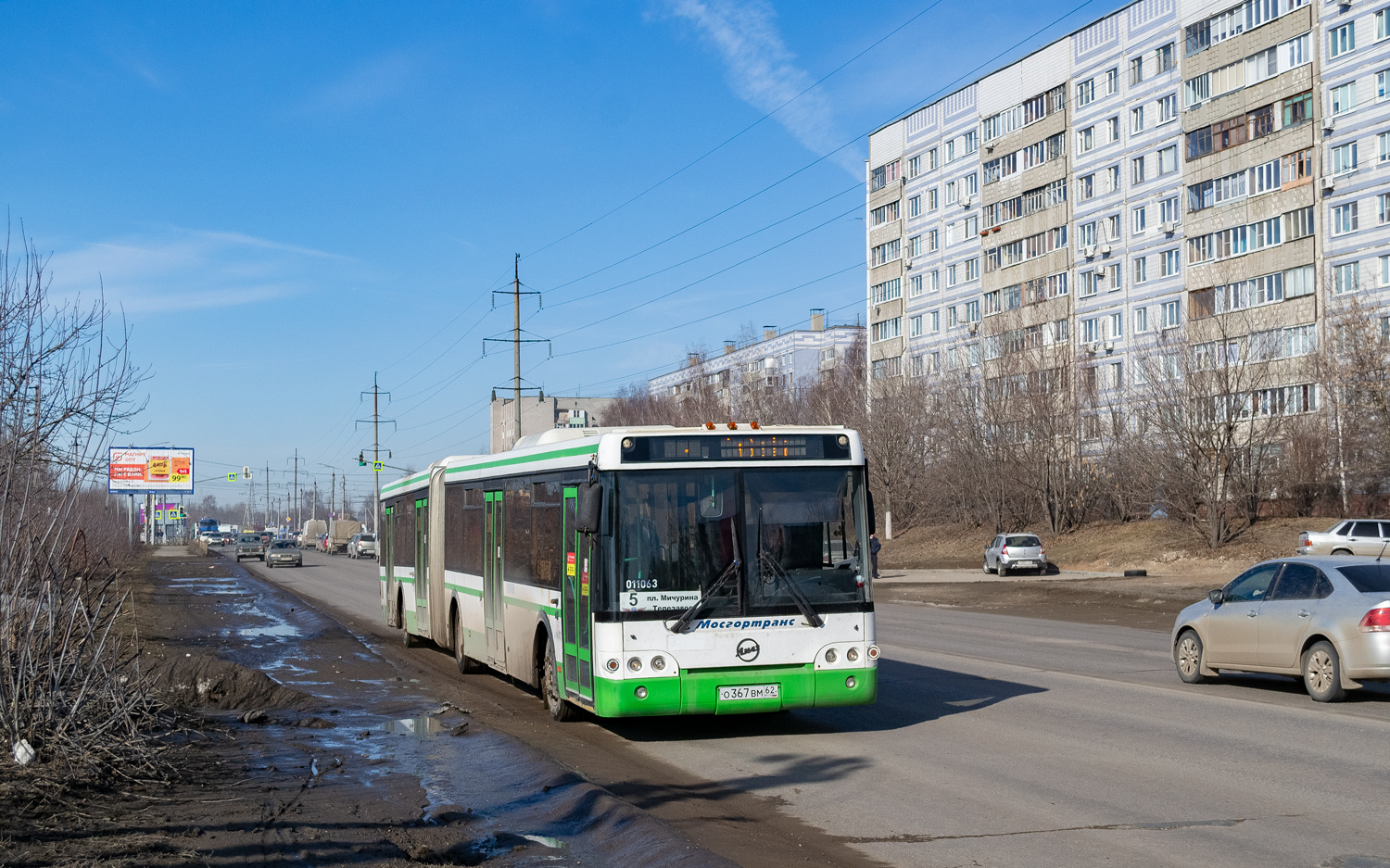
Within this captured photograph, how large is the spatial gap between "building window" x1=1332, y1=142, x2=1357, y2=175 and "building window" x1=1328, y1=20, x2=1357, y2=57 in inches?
143

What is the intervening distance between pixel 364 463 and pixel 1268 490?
209 feet

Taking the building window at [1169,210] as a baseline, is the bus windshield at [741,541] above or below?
below

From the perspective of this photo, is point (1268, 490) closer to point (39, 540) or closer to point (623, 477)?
point (623, 477)

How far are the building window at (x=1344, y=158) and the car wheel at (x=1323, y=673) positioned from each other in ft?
142

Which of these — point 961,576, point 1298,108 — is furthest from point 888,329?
point 961,576

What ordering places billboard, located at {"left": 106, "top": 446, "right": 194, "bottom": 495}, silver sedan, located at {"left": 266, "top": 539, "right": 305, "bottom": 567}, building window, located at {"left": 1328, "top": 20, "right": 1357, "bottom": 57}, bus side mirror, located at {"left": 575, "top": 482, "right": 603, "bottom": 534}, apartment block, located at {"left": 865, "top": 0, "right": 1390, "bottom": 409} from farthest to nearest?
billboard, located at {"left": 106, "top": 446, "right": 194, "bottom": 495} < silver sedan, located at {"left": 266, "top": 539, "right": 305, "bottom": 567} < apartment block, located at {"left": 865, "top": 0, "right": 1390, "bottom": 409} < building window, located at {"left": 1328, "top": 20, "right": 1357, "bottom": 57} < bus side mirror, located at {"left": 575, "top": 482, "right": 603, "bottom": 534}

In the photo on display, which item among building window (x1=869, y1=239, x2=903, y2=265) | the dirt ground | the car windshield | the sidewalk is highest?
building window (x1=869, y1=239, x2=903, y2=265)

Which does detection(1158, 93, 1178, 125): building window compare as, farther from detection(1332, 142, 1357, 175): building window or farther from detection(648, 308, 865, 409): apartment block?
detection(648, 308, 865, 409): apartment block

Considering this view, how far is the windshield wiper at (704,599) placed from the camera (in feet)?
37.7

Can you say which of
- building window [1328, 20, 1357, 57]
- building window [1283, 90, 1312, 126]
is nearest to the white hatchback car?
building window [1283, 90, 1312, 126]

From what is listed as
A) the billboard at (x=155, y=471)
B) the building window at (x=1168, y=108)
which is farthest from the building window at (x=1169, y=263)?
the billboard at (x=155, y=471)

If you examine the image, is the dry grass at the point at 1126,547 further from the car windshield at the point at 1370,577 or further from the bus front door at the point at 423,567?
the car windshield at the point at 1370,577

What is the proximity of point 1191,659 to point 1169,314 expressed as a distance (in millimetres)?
48947

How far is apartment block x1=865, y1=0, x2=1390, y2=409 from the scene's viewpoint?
51.1m
